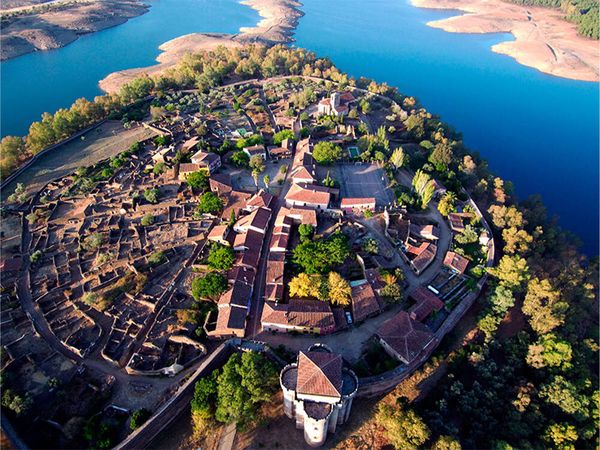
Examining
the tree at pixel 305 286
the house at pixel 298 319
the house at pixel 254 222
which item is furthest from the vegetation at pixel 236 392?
the house at pixel 254 222

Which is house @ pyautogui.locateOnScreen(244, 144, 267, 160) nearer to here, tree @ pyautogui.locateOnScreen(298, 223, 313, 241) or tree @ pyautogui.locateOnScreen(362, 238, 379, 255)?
tree @ pyautogui.locateOnScreen(298, 223, 313, 241)

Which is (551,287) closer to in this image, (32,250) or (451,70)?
(32,250)

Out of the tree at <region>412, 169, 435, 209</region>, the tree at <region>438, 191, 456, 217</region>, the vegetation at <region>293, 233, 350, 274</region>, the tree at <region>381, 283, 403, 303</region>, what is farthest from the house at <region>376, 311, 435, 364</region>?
the tree at <region>412, 169, 435, 209</region>

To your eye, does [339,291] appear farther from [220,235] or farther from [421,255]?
[220,235]

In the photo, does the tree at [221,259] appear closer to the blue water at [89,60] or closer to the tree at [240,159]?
the tree at [240,159]

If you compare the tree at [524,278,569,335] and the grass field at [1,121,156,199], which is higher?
the tree at [524,278,569,335]

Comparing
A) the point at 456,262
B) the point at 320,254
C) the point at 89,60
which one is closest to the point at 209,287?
the point at 320,254

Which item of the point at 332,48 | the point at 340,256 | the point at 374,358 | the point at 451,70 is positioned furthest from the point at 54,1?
the point at 374,358
